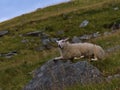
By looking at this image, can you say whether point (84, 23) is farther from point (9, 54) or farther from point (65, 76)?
point (65, 76)

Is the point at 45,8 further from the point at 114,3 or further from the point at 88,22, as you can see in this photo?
the point at 88,22

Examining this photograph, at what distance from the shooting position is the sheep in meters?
21.3

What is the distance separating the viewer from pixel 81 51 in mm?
21406

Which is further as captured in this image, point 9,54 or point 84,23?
point 84,23

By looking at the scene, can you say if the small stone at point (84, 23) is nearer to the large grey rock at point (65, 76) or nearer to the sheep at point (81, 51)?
the sheep at point (81, 51)

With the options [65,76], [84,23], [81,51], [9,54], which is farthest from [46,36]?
[65,76]

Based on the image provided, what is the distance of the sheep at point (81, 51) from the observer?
21312 millimetres

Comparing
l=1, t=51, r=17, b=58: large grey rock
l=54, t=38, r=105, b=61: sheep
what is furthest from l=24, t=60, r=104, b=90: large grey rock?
l=1, t=51, r=17, b=58: large grey rock

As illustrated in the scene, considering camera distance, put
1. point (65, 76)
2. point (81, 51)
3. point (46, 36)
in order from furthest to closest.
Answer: point (46, 36), point (81, 51), point (65, 76)

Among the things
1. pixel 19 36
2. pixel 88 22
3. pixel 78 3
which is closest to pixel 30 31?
Answer: pixel 19 36

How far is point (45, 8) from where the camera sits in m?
70.8

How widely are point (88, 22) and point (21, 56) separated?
42.2 feet

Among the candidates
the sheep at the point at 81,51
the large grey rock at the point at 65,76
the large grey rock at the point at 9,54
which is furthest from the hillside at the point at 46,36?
the large grey rock at the point at 65,76

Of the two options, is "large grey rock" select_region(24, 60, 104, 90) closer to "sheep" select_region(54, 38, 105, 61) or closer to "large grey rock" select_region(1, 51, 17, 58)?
"sheep" select_region(54, 38, 105, 61)
